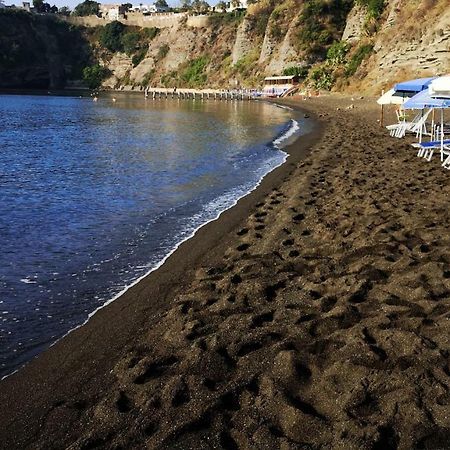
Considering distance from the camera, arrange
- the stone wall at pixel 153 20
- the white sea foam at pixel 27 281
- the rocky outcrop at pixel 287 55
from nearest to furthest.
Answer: the white sea foam at pixel 27 281 → the rocky outcrop at pixel 287 55 → the stone wall at pixel 153 20

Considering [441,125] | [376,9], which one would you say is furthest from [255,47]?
[441,125]

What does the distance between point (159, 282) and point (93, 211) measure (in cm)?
584

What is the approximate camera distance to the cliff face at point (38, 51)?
146 metres

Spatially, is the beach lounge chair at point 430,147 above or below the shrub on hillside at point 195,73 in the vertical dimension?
below

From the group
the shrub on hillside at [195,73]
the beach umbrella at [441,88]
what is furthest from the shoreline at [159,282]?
the shrub on hillside at [195,73]

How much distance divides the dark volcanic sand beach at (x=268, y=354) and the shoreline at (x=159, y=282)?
0.10 ft

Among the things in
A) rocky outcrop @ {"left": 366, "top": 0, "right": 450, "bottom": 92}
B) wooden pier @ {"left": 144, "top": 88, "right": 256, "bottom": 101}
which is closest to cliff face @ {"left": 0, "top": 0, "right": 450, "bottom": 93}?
rocky outcrop @ {"left": 366, "top": 0, "right": 450, "bottom": 92}

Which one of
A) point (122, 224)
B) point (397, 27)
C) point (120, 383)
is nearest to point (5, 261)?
point (122, 224)

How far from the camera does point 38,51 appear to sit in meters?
155

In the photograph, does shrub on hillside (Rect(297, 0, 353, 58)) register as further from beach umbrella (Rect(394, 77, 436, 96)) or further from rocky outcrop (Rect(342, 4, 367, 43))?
beach umbrella (Rect(394, 77, 436, 96))

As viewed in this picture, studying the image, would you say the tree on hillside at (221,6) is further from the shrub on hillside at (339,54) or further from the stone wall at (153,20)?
the shrub on hillside at (339,54)

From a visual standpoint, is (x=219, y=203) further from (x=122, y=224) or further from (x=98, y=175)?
(x=98, y=175)

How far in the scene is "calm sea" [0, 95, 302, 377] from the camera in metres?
7.14

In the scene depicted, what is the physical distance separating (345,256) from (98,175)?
42.1 ft
